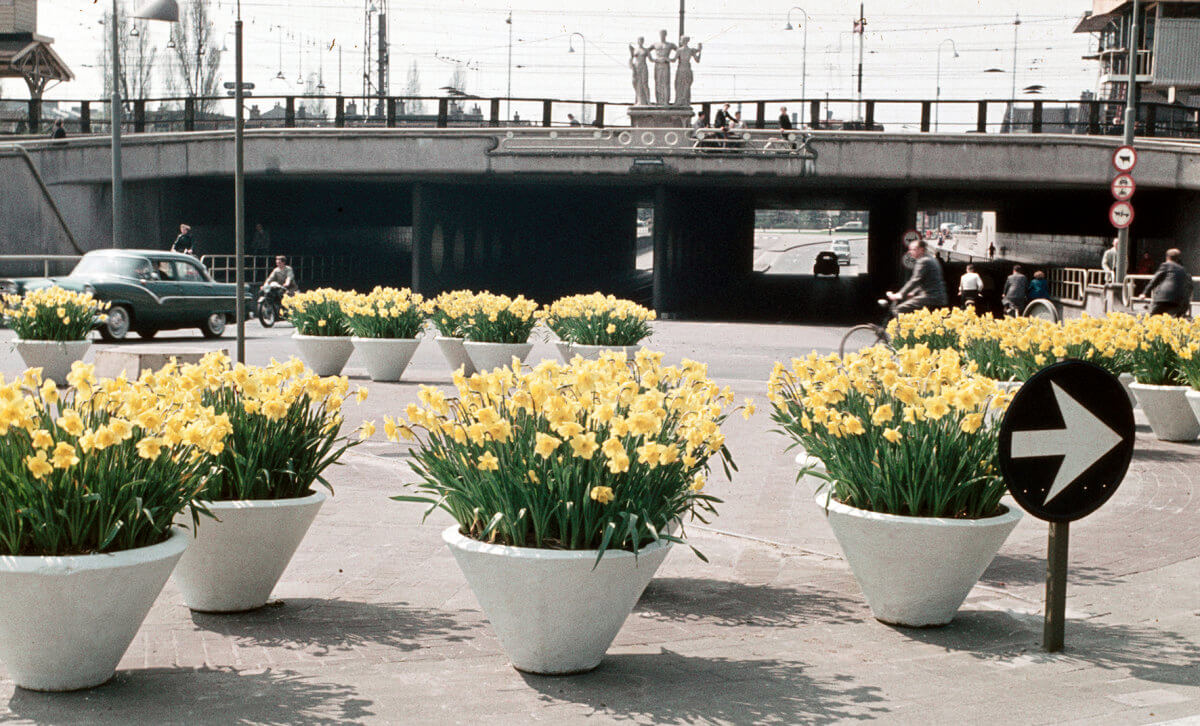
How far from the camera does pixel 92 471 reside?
5078mm

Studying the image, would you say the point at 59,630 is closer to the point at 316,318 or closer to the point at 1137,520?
the point at 1137,520

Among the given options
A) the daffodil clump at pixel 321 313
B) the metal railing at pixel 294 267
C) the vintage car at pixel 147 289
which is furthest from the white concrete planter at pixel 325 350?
the metal railing at pixel 294 267

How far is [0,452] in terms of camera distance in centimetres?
505

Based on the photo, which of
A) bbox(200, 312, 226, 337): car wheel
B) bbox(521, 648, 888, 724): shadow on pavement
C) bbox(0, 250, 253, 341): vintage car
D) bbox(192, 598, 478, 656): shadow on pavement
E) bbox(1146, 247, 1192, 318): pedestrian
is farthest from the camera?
bbox(200, 312, 226, 337): car wheel

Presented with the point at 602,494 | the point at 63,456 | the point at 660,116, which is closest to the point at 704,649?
the point at 602,494

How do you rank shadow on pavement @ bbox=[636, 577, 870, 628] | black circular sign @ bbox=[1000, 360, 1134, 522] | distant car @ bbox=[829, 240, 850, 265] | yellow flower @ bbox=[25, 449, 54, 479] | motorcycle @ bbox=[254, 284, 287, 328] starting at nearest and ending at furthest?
1. yellow flower @ bbox=[25, 449, 54, 479]
2. black circular sign @ bbox=[1000, 360, 1134, 522]
3. shadow on pavement @ bbox=[636, 577, 870, 628]
4. motorcycle @ bbox=[254, 284, 287, 328]
5. distant car @ bbox=[829, 240, 850, 265]

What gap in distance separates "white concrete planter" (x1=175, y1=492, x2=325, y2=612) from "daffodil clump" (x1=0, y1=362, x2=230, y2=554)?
705 millimetres

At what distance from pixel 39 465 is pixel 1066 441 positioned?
3.92 metres

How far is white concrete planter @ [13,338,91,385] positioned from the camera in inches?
634

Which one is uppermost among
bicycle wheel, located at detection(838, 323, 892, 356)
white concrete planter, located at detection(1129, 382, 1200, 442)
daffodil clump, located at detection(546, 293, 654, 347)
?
daffodil clump, located at detection(546, 293, 654, 347)

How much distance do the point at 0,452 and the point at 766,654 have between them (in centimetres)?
312

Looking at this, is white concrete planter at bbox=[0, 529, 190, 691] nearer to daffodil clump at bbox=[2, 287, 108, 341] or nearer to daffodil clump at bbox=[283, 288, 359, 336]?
daffodil clump at bbox=[2, 287, 108, 341]

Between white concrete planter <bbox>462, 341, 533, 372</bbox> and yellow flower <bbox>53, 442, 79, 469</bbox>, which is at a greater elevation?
yellow flower <bbox>53, 442, 79, 469</bbox>

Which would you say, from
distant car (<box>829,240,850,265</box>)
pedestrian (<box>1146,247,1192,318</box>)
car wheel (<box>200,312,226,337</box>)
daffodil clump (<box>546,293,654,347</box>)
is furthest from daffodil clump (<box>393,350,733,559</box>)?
distant car (<box>829,240,850,265</box>)
